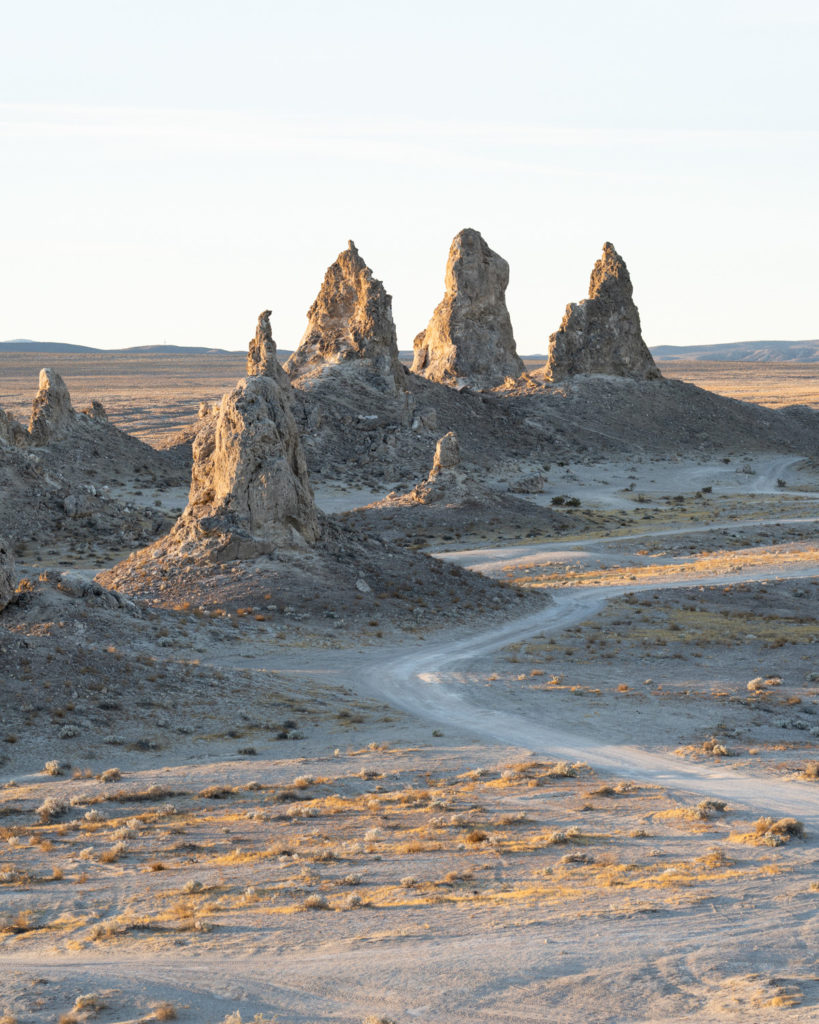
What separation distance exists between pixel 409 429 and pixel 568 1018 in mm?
92109

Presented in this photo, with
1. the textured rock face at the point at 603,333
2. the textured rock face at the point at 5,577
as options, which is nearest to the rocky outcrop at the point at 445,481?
the textured rock face at the point at 5,577

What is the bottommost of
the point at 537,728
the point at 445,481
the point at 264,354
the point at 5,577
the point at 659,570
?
the point at 537,728

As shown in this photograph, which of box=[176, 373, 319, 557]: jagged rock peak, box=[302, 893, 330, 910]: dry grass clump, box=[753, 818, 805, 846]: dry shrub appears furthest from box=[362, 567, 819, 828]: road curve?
box=[302, 893, 330, 910]: dry grass clump

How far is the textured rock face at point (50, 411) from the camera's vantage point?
279 ft

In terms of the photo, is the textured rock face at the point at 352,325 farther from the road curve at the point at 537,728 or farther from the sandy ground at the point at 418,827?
the sandy ground at the point at 418,827

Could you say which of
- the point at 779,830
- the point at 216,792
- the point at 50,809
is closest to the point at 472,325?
the point at 216,792

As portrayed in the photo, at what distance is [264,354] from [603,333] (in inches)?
1911

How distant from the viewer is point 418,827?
22.7 meters

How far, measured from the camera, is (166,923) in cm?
1795

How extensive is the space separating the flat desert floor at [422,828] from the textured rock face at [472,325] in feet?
277

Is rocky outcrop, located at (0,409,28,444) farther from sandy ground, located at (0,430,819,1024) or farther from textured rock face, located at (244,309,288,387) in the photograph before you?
sandy ground, located at (0,430,819,1024)

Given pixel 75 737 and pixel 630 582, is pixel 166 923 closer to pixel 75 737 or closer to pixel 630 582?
pixel 75 737

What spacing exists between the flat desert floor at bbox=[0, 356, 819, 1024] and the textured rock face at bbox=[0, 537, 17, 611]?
4.30m

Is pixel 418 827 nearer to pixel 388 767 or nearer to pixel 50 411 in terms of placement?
pixel 388 767
